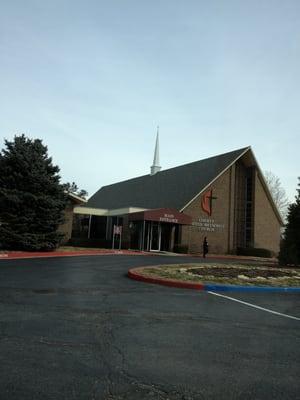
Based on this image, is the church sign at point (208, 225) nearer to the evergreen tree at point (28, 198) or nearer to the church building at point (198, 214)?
the church building at point (198, 214)

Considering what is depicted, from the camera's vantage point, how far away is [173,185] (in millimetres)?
43000

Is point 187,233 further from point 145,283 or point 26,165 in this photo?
point 145,283

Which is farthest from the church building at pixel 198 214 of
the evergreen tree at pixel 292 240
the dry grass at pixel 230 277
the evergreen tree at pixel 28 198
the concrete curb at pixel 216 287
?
the concrete curb at pixel 216 287

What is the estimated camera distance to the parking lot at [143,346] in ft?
14.6

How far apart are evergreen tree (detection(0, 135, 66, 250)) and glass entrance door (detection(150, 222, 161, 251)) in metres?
10.6

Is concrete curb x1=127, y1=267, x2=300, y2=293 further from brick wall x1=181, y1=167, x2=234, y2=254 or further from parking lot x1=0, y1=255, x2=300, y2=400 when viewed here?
brick wall x1=181, y1=167, x2=234, y2=254

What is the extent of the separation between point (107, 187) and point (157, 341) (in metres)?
53.8

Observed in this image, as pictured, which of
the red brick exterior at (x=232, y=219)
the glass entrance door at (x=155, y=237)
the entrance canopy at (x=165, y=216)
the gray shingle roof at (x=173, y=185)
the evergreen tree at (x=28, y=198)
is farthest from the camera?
the gray shingle roof at (x=173, y=185)

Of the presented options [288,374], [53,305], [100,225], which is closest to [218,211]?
[100,225]

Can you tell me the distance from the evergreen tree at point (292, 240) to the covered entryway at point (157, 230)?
458 inches

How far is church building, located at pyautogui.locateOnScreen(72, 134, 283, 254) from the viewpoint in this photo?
123ft

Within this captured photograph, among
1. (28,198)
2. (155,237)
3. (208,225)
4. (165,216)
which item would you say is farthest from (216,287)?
(208,225)

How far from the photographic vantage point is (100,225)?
44.0 m

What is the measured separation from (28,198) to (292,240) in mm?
15465
